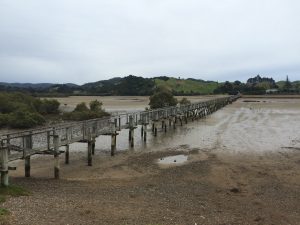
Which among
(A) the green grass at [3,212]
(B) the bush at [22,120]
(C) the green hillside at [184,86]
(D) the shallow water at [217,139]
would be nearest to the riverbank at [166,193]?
(A) the green grass at [3,212]

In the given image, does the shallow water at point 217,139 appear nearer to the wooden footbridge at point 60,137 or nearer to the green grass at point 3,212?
the wooden footbridge at point 60,137

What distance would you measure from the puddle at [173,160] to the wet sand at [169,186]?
1.33 ft

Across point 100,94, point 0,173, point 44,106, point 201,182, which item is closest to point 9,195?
point 0,173

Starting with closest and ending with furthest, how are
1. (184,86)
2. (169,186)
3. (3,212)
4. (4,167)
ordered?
(3,212) → (4,167) → (169,186) → (184,86)

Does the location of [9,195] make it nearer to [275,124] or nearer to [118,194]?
[118,194]

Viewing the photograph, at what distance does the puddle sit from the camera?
2195cm

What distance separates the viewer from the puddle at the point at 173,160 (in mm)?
21948

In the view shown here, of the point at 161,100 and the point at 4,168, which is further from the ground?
the point at 161,100

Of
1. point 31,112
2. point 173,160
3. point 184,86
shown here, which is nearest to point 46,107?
point 31,112

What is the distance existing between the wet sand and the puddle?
16.0 inches

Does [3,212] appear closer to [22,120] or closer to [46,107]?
[22,120]

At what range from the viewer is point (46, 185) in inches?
629

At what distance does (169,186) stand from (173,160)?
646cm

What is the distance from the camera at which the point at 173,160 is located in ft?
74.2
